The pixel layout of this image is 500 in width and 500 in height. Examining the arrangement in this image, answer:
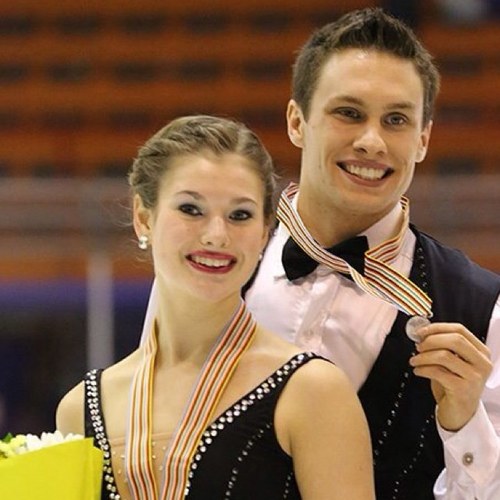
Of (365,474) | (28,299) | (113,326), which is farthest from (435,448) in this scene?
(28,299)

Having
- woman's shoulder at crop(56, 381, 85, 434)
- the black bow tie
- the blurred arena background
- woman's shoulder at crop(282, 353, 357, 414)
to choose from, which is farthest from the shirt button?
the blurred arena background

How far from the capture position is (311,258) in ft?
7.20

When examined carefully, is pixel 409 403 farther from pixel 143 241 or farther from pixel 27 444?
pixel 27 444

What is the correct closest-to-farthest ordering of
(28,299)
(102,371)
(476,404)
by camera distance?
(476,404) < (102,371) < (28,299)

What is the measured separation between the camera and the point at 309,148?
2.22m

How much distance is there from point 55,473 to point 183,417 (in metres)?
0.19

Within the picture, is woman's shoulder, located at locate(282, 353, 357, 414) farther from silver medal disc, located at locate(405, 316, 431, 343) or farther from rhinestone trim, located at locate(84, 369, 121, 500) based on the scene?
rhinestone trim, located at locate(84, 369, 121, 500)

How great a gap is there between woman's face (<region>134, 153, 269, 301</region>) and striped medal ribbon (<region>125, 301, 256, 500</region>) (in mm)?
67

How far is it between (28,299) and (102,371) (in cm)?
276

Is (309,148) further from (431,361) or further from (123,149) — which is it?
(123,149)

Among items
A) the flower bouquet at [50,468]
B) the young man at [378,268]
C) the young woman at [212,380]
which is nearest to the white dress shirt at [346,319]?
the young man at [378,268]

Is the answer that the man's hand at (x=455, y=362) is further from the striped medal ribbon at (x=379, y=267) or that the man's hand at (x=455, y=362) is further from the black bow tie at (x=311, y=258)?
the black bow tie at (x=311, y=258)

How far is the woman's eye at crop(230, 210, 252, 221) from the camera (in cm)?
189

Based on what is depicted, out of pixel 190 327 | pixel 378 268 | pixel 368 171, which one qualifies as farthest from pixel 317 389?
pixel 368 171
